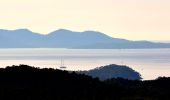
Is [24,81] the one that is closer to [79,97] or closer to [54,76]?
[54,76]

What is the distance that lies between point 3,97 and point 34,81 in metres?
13.3

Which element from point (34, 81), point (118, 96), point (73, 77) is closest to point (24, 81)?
point (34, 81)

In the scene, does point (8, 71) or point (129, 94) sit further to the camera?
point (8, 71)

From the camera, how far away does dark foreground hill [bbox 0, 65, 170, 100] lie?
5612cm

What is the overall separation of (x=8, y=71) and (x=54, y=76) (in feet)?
20.0

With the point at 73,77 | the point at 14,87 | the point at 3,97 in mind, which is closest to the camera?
the point at 3,97

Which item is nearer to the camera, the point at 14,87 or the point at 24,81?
the point at 14,87

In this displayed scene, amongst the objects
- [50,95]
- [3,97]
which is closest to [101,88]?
[50,95]

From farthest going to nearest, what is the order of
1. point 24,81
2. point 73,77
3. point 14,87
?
point 73,77, point 24,81, point 14,87

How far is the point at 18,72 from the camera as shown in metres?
69.7

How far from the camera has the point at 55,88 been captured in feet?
206

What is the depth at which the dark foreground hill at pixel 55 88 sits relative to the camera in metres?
56.1

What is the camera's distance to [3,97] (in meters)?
52.7

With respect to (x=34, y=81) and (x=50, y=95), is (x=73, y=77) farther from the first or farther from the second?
(x=50, y=95)
